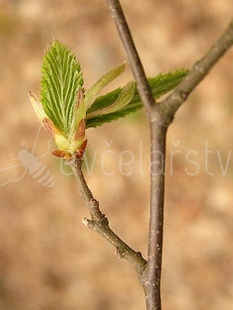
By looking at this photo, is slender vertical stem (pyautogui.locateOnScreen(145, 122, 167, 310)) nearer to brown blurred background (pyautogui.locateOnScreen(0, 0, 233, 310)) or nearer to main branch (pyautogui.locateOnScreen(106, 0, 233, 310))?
main branch (pyautogui.locateOnScreen(106, 0, 233, 310))

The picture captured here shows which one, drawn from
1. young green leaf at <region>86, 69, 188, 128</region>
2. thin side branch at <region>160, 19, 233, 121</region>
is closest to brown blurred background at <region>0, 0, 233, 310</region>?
young green leaf at <region>86, 69, 188, 128</region>

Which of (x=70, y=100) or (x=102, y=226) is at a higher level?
(x=70, y=100)

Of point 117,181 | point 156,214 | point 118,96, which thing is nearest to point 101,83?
point 118,96

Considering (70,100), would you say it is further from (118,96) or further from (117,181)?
(117,181)

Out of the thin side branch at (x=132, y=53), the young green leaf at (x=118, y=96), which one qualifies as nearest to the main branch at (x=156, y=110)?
the thin side branch at (x=132, y=53)

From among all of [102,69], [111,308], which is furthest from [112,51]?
[111,308]

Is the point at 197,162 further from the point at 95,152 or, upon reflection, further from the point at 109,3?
the point at 109,3
